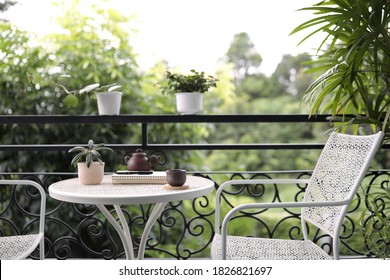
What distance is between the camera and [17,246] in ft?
6.25

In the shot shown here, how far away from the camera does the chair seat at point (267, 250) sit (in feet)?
5.90

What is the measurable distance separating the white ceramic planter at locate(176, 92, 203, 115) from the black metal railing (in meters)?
0.04

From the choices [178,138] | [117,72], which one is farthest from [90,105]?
[178,138]

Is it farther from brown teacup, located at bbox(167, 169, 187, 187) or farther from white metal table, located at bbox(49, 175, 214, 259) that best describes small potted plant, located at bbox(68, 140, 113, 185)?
brown teacup, located at bbox(167, 169, 187, 187)

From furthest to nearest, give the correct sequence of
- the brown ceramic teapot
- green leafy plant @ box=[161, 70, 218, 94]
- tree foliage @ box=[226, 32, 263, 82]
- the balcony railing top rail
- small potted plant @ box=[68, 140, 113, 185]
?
tree foliage @ box=[226, 32, 263, 82], green leafy plant @ box=[161, 70, 218, 94], the balcony railing top rail, the brown ceramic teapot, small potted plant @ box=[68, 140, 113, 185]

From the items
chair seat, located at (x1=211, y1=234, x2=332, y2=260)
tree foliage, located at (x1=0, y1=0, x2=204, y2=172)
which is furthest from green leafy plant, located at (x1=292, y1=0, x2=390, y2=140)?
tree foliage, located at (x1=0, y1=0, x2=204, y2=172)

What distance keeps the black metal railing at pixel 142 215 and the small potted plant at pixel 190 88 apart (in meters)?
0.06

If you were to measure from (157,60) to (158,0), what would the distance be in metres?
0.64

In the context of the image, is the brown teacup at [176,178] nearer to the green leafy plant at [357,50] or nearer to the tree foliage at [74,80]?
the green leafy plant at [357,50]

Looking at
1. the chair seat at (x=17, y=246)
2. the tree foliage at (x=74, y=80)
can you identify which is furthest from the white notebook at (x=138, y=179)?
the tree foliage at (x=74, y=80)

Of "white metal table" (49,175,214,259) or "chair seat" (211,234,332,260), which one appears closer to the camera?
"white metal table" (49,175,214,259)

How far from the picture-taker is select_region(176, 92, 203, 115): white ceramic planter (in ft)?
8.83

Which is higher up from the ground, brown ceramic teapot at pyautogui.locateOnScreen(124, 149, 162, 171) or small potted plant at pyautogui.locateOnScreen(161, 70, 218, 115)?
small potted plant at pyautogui.locateOnScreen(161, 70, 218, 115)
